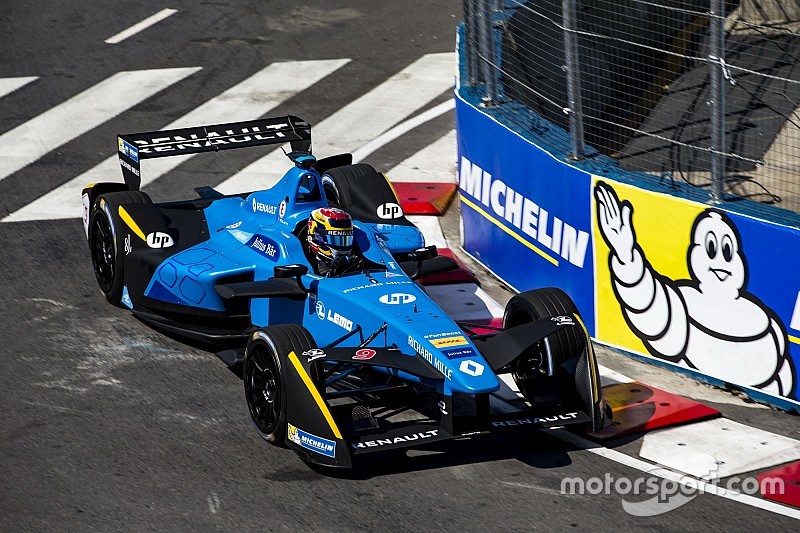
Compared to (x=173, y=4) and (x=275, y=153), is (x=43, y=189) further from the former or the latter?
(x=173, y=4)

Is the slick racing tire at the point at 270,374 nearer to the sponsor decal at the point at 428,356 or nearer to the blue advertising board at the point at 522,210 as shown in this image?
the sponsor decal at the point at 428,356

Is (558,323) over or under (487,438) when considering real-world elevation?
over

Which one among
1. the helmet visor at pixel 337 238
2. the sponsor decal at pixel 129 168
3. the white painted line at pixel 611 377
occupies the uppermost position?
the sponsor decal at pixel 129 168

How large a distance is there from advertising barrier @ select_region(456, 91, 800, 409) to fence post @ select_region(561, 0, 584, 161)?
242mm

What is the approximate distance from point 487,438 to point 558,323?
1019 mm

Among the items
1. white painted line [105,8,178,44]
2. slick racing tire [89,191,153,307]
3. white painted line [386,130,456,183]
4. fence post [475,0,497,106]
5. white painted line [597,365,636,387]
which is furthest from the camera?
white painted line [105,8,178,44]

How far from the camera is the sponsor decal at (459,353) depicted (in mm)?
8598

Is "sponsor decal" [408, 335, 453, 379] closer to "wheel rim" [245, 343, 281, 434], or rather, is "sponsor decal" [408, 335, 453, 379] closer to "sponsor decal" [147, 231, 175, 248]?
"wheel rim" [245, 343, 281, 434]

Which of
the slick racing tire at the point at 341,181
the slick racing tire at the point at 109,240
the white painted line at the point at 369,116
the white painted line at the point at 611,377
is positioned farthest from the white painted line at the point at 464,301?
the white painted line at the point at 369,116

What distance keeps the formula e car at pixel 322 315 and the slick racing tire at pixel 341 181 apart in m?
0.02

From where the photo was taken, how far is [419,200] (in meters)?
13.9

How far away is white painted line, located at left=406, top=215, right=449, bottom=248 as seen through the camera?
1302cm

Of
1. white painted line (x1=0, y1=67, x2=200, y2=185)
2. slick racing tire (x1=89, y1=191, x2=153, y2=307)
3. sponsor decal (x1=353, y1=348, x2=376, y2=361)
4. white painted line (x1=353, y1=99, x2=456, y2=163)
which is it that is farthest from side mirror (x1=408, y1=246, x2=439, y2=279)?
white painted line (x1=0, y1=67, x2=200, y2=185)

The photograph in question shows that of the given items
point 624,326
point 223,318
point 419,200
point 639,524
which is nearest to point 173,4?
point 419,200
